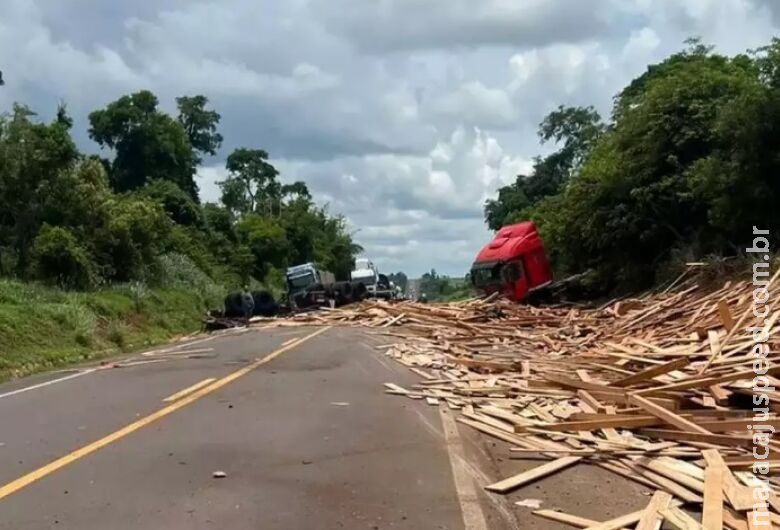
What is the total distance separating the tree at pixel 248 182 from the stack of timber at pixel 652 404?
3119 inches

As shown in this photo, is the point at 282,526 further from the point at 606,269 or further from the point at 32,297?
the point at 606,269

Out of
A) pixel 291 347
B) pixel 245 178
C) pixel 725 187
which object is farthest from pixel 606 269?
pixel 245 178

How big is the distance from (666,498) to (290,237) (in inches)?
3145

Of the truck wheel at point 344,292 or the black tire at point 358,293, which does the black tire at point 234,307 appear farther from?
the black tire at point 358,293

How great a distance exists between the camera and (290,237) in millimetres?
85625

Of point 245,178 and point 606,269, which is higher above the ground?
point 245,178

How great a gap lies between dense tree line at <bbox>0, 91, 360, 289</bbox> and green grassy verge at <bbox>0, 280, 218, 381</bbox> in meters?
2.39

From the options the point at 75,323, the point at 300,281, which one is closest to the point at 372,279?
the point at 300,281

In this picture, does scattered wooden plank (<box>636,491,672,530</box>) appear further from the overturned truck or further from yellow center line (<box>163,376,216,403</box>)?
the overturned truck

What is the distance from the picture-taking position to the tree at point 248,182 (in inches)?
3794

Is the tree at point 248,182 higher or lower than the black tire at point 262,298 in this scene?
higher

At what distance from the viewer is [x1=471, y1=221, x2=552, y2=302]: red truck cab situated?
35.4 meters

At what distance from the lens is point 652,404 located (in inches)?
347

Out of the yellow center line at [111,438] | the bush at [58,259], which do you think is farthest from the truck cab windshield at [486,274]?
the yellow center line at [111,438]
